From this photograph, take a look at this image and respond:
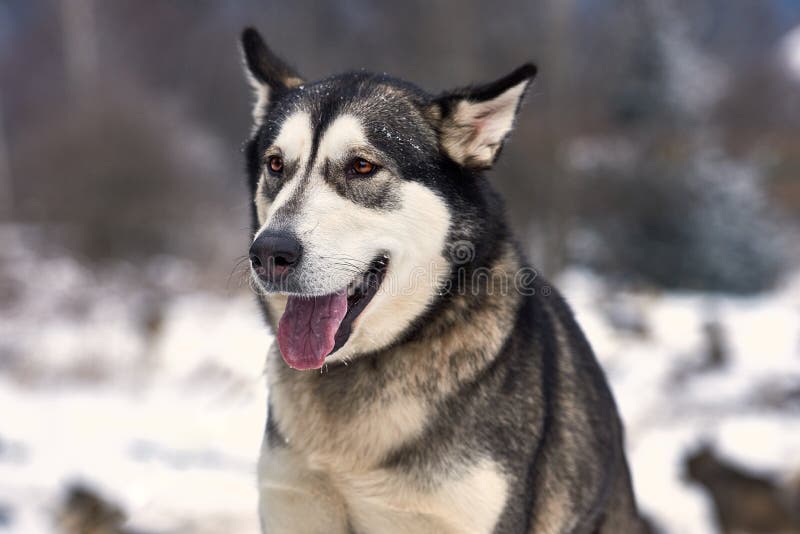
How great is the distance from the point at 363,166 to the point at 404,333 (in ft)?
1.70

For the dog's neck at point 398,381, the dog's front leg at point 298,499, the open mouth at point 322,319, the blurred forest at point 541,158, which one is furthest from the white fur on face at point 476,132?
the blurred forest at point 541,158

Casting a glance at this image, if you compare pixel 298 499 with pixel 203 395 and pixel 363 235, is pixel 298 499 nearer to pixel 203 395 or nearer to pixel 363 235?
pixel 363 235

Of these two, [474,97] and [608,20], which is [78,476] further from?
[608,20]

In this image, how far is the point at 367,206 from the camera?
2.36 meters

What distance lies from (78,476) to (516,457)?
4.09 meters

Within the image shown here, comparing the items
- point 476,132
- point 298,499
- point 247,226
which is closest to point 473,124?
point 476,132

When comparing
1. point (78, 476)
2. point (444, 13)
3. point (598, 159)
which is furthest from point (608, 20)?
point (78, 476)

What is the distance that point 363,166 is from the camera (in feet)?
7.87

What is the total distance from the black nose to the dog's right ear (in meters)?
0.73

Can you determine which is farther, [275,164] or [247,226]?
[247,226]

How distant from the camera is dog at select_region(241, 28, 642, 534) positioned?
226 centimetres

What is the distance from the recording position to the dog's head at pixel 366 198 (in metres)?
2.24

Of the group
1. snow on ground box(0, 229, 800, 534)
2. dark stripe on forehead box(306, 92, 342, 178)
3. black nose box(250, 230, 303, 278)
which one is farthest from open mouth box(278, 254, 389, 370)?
snow on ground box(0, 229, 800, 534)

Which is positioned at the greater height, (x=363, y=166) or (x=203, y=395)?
(x=363, y=166)
